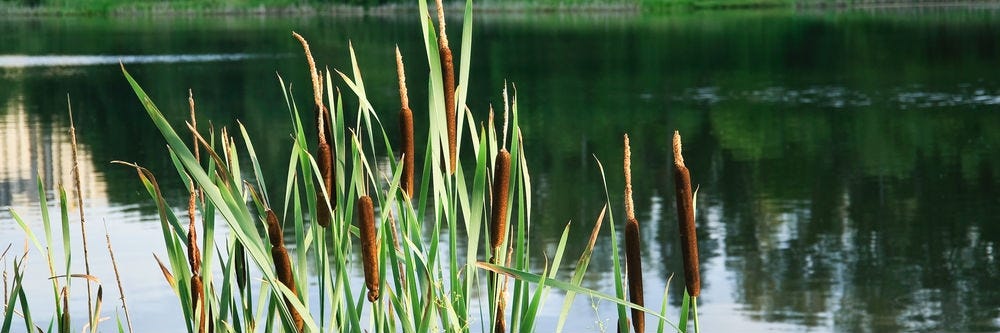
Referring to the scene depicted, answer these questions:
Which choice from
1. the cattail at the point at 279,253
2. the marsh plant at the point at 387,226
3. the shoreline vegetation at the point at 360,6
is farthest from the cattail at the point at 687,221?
the shoreline vegetation at the point at 360,6

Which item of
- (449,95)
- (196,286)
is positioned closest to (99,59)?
(196,286)

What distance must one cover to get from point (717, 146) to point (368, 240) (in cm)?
1767

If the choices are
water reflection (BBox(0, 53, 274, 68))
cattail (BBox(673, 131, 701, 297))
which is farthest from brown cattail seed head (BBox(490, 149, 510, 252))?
water reflection (BBox(0, 53, 274, 68))

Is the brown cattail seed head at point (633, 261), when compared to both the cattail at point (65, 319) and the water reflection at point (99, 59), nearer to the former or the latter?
the cattail at point (65, 319)

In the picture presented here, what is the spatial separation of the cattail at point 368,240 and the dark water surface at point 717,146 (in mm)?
1196

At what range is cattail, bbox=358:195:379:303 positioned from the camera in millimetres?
1943

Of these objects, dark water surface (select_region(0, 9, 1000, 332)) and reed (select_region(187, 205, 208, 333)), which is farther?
dark water surface (select_region(0, 9, 1000, 332))

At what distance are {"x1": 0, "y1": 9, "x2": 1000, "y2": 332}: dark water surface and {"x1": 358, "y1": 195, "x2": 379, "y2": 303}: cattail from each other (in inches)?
47.1

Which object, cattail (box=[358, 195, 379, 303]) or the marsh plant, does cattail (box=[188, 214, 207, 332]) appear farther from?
cattail (box=[358, 195, 379, 303])

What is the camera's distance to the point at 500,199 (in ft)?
6.90

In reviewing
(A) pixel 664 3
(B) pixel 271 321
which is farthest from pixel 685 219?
(A) pixel 664 3

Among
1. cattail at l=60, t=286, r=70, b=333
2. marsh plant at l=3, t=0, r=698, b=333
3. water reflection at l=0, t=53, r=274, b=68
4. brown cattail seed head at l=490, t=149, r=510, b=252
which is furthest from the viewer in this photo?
water reflection at l=0, t=53, r=274, b=68

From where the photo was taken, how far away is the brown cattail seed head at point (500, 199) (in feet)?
6.91

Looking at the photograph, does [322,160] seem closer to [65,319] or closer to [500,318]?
[500,318]
